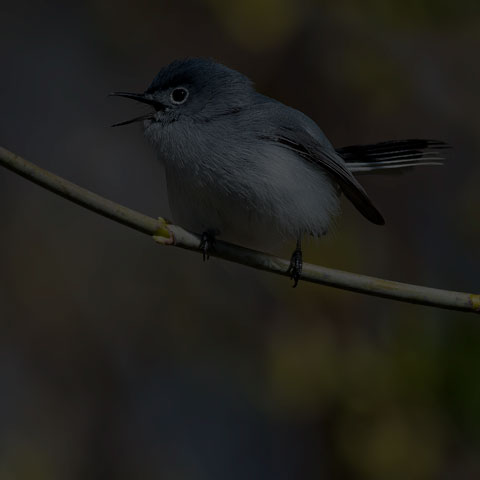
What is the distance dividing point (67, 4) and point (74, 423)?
7.96ft

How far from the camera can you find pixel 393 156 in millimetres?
2461

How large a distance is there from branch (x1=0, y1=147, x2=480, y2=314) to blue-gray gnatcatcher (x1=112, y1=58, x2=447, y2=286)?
199 millimetres

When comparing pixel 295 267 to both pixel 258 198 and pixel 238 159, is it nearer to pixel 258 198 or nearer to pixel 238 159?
pixel 258 198

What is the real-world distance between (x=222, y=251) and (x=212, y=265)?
1.71 metres

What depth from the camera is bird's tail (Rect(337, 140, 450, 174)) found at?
2.41m

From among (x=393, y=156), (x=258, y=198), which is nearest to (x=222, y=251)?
(x=258, y=198)

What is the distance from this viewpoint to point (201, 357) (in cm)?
344

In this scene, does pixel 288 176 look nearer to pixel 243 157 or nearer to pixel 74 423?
pixel 243 157

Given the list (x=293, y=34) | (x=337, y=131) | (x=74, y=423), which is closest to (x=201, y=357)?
→ (x=74, y=423)

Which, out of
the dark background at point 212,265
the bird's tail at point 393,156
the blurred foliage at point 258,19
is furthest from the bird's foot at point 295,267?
the blurred foliage at point 258,19

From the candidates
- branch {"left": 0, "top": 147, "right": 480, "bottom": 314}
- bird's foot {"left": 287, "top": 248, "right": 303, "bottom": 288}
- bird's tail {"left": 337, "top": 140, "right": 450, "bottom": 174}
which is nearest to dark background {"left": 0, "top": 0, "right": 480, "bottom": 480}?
bird's tail {"left": 337, "top": 140, "right": 450, "bottom": 174}

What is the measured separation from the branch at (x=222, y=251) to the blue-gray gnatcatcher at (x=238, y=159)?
0.65 feet

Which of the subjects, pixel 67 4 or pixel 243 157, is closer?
pixel 243 157

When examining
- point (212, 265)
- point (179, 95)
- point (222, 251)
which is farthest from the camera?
point (212, 265)
